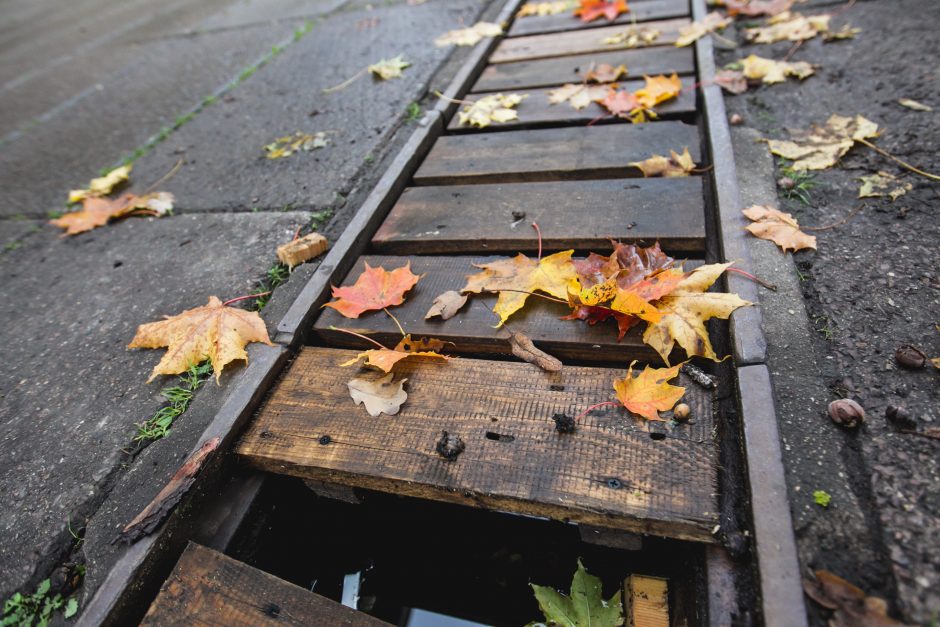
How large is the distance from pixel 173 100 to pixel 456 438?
349 centimetres

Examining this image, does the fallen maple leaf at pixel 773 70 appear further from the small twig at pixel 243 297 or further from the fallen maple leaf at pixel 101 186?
the fallen maple leaf at pixel 101 186

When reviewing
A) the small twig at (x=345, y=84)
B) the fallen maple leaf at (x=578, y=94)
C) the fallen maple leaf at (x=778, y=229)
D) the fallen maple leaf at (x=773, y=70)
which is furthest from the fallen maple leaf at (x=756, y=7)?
the small twig at (x=345, y=84)

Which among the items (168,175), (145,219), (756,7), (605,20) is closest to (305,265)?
(145,219)

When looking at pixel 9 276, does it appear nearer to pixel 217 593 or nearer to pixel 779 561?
pixel 217 593

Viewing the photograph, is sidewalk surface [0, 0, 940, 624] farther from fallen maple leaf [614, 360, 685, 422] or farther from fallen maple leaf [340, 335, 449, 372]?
fallen maple leaf [340, 335, 449, 372]

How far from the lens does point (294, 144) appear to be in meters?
2.63

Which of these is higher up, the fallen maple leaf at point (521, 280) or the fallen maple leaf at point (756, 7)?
the fallen maple leaf at point (756, 7)

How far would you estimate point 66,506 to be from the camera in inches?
50.1

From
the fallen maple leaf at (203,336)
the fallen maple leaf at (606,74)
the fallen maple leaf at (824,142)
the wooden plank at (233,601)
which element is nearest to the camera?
the wooden plank at (233,601)

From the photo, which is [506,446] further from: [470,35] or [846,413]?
[470,35]

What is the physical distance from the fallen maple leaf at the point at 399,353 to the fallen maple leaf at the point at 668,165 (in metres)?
1.07

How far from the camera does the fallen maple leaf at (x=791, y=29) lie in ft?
8.63

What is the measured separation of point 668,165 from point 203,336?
1.69 m

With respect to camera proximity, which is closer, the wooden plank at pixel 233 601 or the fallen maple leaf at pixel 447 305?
the wooden plank at pixel 233 601
